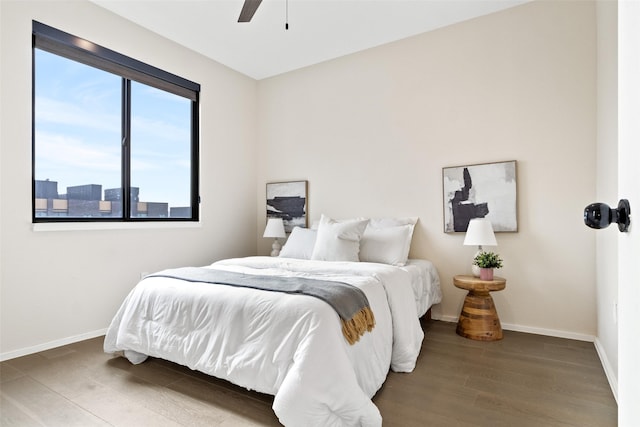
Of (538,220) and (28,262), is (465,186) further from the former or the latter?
(28,262)

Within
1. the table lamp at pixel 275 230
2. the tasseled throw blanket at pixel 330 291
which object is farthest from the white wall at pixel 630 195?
the table lamp at pixel 275 230

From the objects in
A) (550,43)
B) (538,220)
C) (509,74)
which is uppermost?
(550,43)

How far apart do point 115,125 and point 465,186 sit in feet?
11.5

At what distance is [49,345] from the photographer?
2836 millimetres

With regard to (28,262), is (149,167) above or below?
above

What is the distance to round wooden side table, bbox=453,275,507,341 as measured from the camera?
9.53ft

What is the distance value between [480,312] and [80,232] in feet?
11.6

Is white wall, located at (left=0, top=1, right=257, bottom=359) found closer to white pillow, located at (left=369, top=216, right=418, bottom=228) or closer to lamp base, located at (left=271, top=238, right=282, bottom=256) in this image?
lamp base, located at (left=271, top=238, right=282, bottom=256)

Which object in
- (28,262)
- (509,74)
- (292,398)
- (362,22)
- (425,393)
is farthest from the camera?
(362,22)

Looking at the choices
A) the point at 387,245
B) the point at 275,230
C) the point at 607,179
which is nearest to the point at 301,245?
the point at 275,230

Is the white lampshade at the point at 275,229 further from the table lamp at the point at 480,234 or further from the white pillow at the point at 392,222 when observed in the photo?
the table lamp at the point at 480,234

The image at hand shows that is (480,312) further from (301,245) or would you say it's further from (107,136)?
(107,136)

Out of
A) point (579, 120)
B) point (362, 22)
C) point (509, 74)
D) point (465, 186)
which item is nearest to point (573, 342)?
point (465, 186)

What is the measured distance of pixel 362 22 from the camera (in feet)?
11.4
